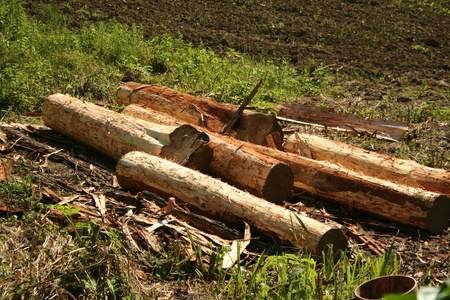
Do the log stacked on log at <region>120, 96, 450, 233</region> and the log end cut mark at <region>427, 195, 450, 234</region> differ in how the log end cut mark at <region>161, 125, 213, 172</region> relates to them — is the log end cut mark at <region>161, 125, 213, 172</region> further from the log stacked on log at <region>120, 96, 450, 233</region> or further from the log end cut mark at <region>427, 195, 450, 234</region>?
the log end cut mark at <region>427, 195, 450, 234</region>

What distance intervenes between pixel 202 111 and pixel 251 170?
5.80 ft

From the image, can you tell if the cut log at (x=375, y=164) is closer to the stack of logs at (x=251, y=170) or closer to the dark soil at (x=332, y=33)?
the stack of logs at (x=251, y=170)

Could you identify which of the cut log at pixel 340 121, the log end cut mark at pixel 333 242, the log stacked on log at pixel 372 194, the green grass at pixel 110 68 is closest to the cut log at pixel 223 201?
the log end cut mark at pixel 333 242

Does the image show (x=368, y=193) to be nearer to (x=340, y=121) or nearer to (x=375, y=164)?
(x=375, y=164)

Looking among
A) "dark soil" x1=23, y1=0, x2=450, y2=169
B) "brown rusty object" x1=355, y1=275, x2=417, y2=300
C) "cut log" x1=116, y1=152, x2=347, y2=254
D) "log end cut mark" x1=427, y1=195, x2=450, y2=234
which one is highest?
"dark soil" x1=23, y1=0, x2=450, y2=169

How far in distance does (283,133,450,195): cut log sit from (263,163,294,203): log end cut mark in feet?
2.84

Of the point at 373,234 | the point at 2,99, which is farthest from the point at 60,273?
the point at 2,99

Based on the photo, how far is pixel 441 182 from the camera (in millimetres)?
5395

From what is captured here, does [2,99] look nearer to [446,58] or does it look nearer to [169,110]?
[169,110]

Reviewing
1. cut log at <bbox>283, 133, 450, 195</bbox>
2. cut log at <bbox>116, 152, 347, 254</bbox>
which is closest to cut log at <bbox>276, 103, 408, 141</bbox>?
cut log at <bbox>283, 133, 450, 195</bbox>

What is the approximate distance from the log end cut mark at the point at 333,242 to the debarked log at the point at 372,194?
1.02 metres

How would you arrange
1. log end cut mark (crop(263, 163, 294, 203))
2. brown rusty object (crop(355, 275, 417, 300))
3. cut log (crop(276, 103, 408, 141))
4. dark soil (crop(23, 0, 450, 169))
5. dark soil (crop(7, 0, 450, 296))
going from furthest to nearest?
dark soil (crop(7, 0, 450, 296)) → dark soil (crop(23, 0, 450, 169)) → cut log (crop(276, 103, 408, 141)) → log end cut mark (crop(263, 163, 294, 203)) → brown rusty object (crop(355, 275, 417, 300))

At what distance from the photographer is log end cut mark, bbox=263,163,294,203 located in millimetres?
5184

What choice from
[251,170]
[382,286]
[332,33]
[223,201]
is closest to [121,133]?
[251,170]
